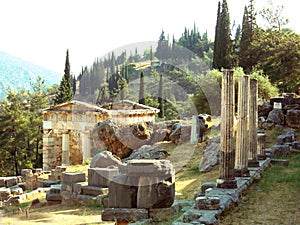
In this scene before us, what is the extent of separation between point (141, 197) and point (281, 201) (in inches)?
135

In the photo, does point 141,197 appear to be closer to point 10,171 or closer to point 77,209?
point 77,209

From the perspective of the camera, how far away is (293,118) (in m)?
22.4

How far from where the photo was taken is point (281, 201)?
32.3 feet

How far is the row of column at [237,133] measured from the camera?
9.93 meters

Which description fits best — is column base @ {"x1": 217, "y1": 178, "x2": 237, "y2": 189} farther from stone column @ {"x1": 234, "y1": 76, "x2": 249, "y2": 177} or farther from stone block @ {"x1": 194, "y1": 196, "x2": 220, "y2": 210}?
stone block @ {"x1": 194, "y1": 196, "x2": 220, "y2": 210}

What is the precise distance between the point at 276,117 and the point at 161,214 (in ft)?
50.1

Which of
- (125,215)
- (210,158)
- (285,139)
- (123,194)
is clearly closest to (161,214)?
(125,215)

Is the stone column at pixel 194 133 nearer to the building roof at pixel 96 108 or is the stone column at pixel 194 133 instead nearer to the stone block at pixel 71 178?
the building roof at pixel 96 108

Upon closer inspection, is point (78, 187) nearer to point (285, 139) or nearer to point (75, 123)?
point (285, 139)

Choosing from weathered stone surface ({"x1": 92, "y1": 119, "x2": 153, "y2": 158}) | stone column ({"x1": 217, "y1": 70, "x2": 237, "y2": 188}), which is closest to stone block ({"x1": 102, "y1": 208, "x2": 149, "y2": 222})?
stone column ({"x1": 217, "y1": 70, "x2": 237, "y2": 188})

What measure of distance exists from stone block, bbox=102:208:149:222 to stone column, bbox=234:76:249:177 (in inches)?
148

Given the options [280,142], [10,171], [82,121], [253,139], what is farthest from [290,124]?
[10,171]

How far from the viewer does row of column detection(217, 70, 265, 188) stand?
9930 mm

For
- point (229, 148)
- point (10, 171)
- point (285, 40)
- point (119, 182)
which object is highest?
point (285, 40)
